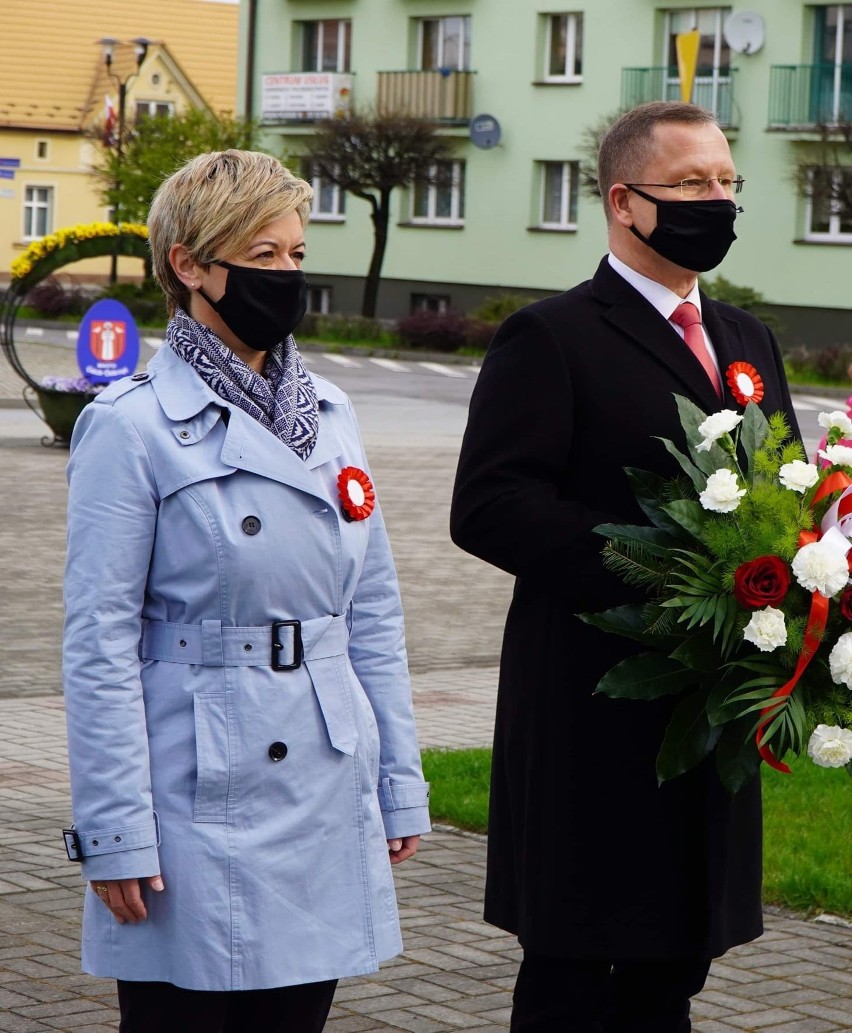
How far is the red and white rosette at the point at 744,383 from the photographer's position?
11.6 feet

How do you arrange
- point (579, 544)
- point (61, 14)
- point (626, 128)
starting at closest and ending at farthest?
1. point (579, 544)
2. point (626, 128)
3. point (61, 14)

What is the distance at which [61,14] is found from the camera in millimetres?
67938

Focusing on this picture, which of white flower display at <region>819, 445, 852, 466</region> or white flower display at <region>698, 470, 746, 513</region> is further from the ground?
white flower display at <region>819, 445, 852, 466</region>

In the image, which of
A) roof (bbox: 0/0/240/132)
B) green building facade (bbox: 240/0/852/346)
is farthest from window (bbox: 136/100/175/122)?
green building facade (bbox: 240/0/852/346)

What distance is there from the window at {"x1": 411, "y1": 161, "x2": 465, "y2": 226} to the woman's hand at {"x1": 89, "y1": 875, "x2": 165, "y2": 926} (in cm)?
4126

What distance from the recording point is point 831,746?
309 centimetres

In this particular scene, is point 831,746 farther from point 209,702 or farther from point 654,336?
point 209,702

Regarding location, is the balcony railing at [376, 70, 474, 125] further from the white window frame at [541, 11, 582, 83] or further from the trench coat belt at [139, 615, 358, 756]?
the trench coat belt at [139, 615, 358, 756]

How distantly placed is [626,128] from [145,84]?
223 feet

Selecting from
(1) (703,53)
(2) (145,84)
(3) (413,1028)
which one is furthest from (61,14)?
(3) (413,1028)

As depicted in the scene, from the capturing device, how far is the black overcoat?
3.42 m

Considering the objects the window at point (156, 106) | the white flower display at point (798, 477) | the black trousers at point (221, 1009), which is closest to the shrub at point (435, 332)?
the window at point (156, 106)

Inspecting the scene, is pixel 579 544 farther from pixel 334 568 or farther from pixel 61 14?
pixel 61 14

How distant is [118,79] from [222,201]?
6179 centimetres
